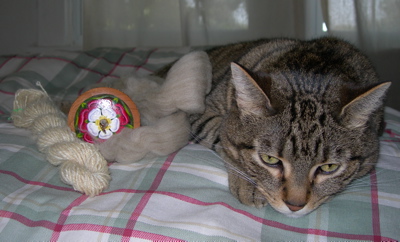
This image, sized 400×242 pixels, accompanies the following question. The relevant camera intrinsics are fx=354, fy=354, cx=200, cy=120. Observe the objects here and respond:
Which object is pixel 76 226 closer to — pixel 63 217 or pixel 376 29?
pixel 63 217

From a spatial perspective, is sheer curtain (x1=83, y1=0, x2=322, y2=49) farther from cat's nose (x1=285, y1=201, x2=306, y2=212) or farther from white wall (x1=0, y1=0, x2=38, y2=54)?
cat's nose (x1=285, y1=201, x2=306, y2=212)

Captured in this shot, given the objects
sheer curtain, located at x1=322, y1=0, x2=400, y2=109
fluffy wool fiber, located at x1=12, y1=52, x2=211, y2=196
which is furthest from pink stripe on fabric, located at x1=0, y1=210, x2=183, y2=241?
sheer curtain, located at x1=322, y1=0, x2=400, y2=109

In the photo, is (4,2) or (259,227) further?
(4,2)

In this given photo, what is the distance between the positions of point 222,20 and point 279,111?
8.08ft

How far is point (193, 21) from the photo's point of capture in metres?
3.31

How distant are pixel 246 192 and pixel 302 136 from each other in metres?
0.25

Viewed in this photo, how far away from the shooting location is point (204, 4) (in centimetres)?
327

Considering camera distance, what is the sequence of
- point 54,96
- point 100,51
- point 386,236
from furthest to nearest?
point 100,51
point 54,96
point 386,236

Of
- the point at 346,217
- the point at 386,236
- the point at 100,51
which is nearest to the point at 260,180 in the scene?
the point at 346,217

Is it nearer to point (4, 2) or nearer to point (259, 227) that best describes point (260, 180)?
point (259, 227)

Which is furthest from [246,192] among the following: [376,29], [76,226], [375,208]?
[376,29]

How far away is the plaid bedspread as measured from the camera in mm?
938

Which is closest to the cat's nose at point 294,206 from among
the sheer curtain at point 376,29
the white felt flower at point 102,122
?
the white felt flower at point 102,122

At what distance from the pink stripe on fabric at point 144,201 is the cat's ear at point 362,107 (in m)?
0.60
